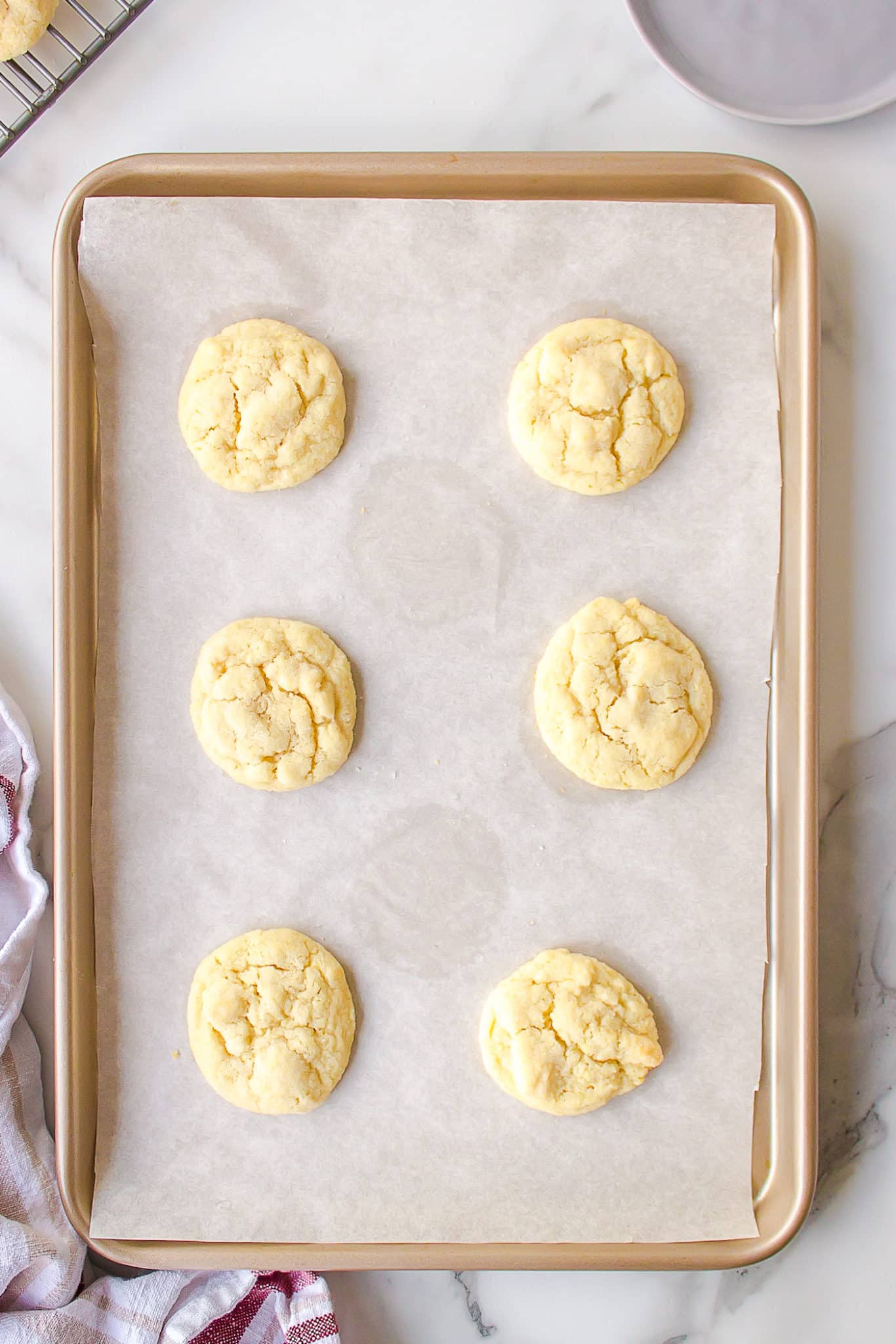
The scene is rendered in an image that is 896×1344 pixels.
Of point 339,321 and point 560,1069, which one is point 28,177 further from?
point 560,1069

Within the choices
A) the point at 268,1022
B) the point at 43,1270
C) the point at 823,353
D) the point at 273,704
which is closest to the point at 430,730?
the point at 273,704

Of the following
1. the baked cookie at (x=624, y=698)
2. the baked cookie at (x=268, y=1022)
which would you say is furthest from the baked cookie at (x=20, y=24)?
the baked cookie at (x=268, y=1022)

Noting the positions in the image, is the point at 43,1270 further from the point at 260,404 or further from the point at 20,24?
the point at 20,24

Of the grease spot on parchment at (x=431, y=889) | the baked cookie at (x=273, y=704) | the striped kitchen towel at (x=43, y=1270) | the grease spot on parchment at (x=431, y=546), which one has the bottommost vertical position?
the striped kitchen towel at (x=43, y=1270)

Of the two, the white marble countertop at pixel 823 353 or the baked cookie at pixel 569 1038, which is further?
the white marble countertop at pixel 823 353

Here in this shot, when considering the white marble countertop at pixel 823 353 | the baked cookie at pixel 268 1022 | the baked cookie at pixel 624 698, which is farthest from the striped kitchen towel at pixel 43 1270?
the baked cookie at pixel 624 698

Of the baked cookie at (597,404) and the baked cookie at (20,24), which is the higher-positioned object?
the baked cookie at (20,24)

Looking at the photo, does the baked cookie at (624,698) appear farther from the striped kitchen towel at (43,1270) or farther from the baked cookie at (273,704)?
the striped kitchen towel at (43,1270)

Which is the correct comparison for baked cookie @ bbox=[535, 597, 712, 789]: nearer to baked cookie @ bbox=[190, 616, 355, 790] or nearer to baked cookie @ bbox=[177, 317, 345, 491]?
baked cookie @ bbox=[190, 616, 355, 790]
